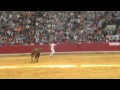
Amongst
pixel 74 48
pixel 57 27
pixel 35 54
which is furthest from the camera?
pixel 57 27

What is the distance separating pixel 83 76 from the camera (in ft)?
32.5

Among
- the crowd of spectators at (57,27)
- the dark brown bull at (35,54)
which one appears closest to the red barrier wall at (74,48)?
the crowd of spectators at (57,27)

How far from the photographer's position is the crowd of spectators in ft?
63.4

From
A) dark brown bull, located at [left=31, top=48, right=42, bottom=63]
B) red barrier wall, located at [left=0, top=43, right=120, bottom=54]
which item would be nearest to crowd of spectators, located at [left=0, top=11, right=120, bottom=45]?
red barrier wall, located at [left=0, top=43, right=120, bottom=54]

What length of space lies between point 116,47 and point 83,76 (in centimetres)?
890

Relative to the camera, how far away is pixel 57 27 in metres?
20.2

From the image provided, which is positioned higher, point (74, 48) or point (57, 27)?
point (57, 27)

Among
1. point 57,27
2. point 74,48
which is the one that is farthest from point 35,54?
point 57,27

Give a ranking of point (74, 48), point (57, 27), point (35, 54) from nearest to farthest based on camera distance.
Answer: point (35, 54) < point (74, 48) < point (57, 27)

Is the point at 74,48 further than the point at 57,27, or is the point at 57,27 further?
the point at 57,27

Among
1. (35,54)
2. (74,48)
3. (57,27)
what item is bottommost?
(74,48)

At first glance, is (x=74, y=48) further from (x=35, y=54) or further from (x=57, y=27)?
(x=35, y=54)

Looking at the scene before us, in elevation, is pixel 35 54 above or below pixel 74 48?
above
